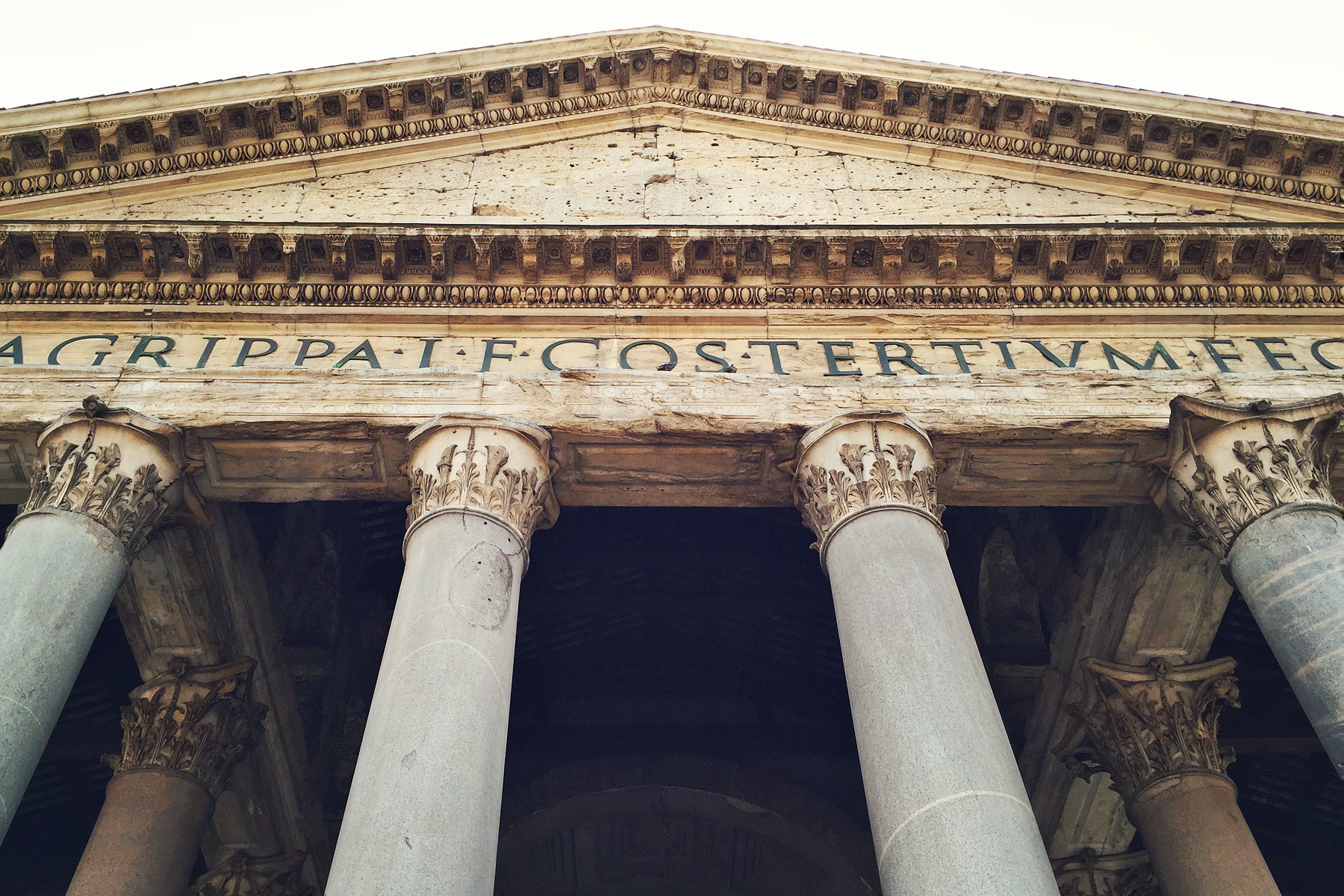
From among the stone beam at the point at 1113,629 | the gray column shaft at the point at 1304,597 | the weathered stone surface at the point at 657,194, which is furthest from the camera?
the weathered stone surface at the point at 657,194

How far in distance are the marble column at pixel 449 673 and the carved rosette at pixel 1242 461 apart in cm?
463

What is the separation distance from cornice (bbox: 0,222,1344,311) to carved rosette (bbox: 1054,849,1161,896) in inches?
210

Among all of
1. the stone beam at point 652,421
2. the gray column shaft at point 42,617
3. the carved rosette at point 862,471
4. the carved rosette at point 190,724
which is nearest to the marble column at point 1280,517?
the stone beam at point 652,421

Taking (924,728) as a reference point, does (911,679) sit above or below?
above

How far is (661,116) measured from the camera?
40.5 feet

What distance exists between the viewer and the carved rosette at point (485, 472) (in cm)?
750

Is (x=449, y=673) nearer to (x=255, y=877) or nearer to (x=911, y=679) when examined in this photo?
(x=911, y=679)

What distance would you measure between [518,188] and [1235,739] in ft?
30.1

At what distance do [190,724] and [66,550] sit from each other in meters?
2.81

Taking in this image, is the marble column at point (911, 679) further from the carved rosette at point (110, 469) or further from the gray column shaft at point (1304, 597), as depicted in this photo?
the carved rosette at point (110, 469)

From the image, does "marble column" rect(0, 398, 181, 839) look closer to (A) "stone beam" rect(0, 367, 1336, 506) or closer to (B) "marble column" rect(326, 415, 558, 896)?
(A) "stone beam" rect(0, 367, 1336, 506)

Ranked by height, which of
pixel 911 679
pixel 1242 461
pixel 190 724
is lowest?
pixel 911 679

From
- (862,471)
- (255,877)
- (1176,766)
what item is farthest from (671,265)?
(255,877)

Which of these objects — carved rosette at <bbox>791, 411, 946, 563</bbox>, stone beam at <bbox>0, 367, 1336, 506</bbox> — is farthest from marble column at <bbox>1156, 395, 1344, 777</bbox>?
carved rosette at <bbox>791, 411, 946, 563</bbox>
